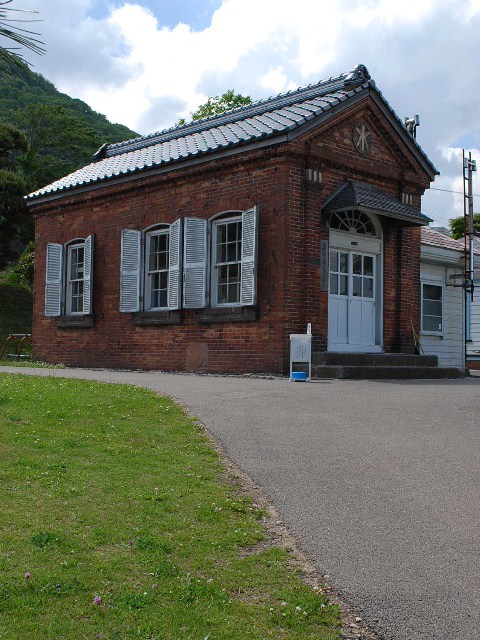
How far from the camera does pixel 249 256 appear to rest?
49.4ft

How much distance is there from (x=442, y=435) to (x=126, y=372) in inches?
390

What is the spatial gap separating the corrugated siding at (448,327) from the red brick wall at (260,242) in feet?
13.5

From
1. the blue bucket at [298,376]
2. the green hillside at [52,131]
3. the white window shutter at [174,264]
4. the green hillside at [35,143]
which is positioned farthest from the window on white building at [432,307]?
the green hillside at [52,131]

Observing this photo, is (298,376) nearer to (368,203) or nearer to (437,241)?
(368,203)

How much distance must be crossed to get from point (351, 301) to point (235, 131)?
444 centimetres

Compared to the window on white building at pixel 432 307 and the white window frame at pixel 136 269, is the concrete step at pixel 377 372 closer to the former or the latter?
the white window frame at pixel 136 269

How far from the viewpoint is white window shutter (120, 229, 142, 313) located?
58.5 ft

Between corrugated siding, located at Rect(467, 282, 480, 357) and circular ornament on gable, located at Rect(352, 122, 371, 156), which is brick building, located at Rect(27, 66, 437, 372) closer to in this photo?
circular ornament on gable, located at Rect(352, 122, 371, 156)

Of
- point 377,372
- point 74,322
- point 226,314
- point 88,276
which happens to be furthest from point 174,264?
point 377,372

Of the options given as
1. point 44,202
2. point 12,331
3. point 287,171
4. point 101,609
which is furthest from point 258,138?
point 12,331

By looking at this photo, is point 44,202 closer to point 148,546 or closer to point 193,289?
point 193,289

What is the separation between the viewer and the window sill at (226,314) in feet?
50.1

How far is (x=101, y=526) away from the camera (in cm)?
508

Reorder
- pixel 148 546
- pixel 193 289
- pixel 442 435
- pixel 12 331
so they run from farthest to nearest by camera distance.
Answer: pixel 12 331, pixel 193 289, pixel 442 435, pixel 148 546
